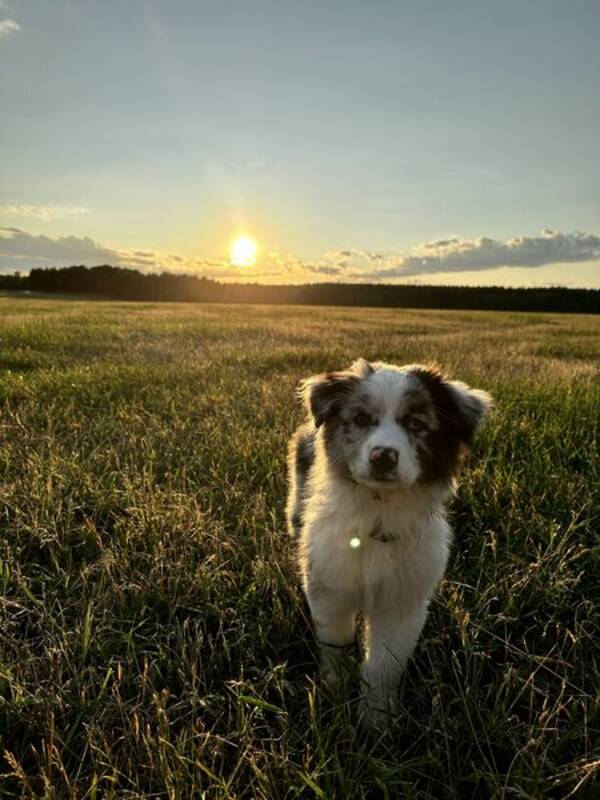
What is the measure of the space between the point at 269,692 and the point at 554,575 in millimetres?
1713

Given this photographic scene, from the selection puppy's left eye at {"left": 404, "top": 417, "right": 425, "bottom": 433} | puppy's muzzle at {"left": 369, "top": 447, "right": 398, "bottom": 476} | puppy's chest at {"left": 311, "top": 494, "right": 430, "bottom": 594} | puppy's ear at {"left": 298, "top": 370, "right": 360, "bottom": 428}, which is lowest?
puppy's chest at {"left": 311, "top": 494, "right": 430, "bottom": 594}

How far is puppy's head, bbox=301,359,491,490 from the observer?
288 centimetres

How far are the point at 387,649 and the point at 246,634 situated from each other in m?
0.69

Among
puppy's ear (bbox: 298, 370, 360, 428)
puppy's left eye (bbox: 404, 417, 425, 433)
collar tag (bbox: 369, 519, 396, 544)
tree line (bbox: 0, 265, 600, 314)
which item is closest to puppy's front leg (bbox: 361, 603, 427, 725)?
collar tag (bbox: 369, 519, 396, 544)

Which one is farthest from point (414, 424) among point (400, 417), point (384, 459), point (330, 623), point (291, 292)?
point (291, 292)

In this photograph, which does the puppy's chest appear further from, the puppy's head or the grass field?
the grass field

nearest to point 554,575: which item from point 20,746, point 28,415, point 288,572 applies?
point 288,572

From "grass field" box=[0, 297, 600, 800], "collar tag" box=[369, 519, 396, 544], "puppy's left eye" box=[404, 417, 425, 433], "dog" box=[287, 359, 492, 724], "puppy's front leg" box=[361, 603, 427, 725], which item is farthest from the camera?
"puppy's left eye" box=[404, 417, 425, 433]

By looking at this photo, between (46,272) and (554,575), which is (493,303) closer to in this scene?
(46,272)

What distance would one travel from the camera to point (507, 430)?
5.80m

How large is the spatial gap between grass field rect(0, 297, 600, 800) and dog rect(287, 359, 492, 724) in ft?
0.71

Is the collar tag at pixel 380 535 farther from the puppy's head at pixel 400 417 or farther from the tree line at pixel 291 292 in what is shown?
the tree line at pixel 291 292

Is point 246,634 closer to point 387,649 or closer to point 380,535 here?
point 387,649

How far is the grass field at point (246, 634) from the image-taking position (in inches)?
82.6
